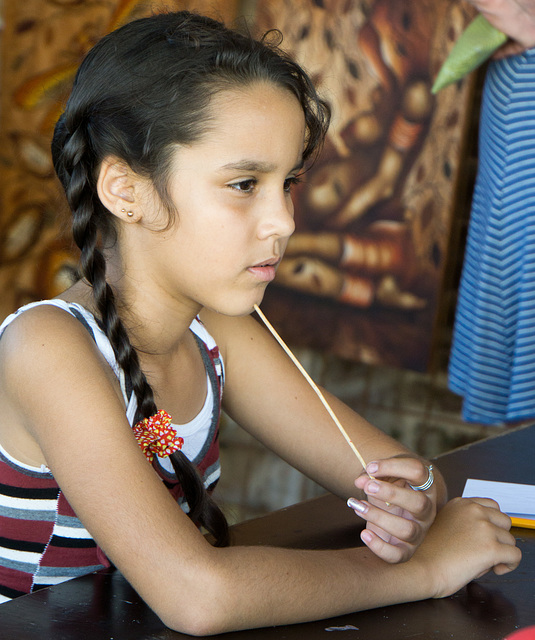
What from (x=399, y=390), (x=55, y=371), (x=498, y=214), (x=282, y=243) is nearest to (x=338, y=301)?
(x=399, y=390)

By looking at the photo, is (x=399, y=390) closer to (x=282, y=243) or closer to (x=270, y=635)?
(x=282, y=243)

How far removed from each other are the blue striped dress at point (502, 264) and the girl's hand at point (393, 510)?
47.7 inches

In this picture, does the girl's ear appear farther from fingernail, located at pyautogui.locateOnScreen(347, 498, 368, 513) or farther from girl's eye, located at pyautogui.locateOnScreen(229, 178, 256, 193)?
fingernail, located at pyautogui.locateOnScreen(347, 498, 368, 513)

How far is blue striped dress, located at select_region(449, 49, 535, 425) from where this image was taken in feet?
6.81

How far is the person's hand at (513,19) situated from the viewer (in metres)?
2.02

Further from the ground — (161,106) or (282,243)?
(161,106)

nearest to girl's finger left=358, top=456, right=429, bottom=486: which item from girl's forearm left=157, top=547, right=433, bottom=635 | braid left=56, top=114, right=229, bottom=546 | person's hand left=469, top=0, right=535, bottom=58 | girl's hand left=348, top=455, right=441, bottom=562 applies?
girl's hand left=348, top=455, right=441, bottom=562

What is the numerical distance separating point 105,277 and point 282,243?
0.25m

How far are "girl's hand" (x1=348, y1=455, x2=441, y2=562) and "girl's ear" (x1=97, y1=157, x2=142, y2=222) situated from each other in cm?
47

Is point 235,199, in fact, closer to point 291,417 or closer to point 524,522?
point 291,417

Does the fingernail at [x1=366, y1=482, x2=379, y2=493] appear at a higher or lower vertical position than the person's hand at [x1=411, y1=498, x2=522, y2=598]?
higher

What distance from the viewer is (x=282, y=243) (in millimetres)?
1134

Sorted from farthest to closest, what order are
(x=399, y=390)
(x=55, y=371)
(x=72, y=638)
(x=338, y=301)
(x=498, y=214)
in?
(x=399, y=390), (x=338, y=301), (x=498, y=214), (x=55, y=371), (x=72, y=638)

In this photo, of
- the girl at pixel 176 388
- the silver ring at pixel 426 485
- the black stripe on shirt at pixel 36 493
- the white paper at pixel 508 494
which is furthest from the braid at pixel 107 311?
the white paper at pixel 508 494
